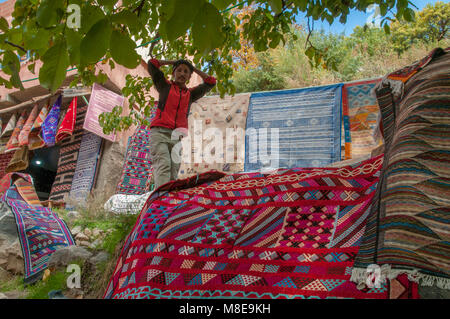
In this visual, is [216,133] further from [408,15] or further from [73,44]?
[73,44]

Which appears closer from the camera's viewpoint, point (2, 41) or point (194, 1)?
point (194, 1)

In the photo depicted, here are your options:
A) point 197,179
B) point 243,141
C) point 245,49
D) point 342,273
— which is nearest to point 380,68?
point 245,49

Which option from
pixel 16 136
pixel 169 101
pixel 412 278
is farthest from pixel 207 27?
pixel 16 136

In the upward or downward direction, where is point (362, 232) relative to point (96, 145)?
downward

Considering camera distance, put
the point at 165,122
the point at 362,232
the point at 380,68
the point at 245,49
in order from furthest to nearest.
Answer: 1. the point at 245,49
2. the point at 380,68
3. the point at 165,122
4. the point at 362,232

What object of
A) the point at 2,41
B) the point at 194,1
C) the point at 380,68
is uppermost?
the point at 380,68

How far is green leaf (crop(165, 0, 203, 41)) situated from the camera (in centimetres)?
65

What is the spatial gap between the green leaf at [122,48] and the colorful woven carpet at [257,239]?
1104mm

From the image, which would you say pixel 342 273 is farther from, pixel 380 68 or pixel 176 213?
pixel 380 68

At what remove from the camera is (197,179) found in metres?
2.36

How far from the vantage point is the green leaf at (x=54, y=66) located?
31.9 inches

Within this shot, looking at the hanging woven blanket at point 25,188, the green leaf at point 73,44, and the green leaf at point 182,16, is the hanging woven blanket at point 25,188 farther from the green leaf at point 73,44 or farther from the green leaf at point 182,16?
the green leaf at point 182,16

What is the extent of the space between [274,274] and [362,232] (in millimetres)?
446
